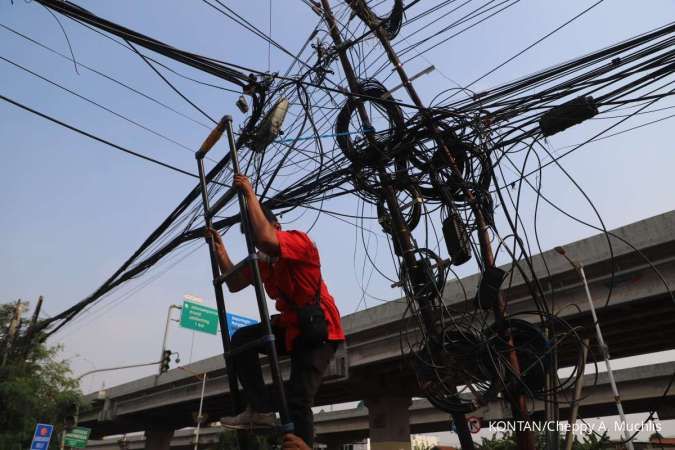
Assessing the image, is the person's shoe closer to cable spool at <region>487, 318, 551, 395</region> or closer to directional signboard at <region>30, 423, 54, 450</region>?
cable spool at <region>487, 318, 551, 395</region>

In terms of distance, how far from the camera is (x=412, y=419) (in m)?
26.4

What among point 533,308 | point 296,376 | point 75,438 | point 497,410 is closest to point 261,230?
Result: point 296,376

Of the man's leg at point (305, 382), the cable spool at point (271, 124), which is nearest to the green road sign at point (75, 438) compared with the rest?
the cable spool at point (271, 124)

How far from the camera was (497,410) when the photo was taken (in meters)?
20.2

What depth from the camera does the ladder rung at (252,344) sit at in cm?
251

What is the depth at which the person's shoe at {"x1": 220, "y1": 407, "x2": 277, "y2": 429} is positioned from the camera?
2.59 metres

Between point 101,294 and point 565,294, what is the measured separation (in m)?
9.06

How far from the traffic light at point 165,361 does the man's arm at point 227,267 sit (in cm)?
1570

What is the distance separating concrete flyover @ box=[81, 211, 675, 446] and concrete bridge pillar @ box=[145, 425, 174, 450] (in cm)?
247

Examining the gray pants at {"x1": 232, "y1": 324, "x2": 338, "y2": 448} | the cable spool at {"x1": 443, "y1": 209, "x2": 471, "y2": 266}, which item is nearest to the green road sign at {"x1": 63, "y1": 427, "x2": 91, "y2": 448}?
the cable spool at {"x1": 443, "y1": 209, "x2": 471, "y2": 266}

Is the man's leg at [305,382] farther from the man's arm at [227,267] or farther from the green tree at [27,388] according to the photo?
the green tree at [27,388]

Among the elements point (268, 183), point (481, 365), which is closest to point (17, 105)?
point (268, 183)

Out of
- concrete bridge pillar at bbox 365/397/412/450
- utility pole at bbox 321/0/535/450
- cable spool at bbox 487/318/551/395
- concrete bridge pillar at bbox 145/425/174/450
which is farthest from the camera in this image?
concrete bridge pillar at bbox 145/425/174/450

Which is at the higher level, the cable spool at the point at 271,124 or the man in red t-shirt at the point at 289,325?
the cable spool at the point at 271,124
